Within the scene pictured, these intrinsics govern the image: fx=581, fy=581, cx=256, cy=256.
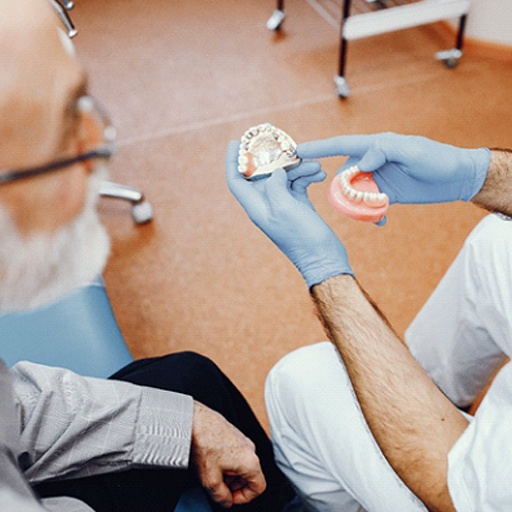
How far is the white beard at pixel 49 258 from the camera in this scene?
575 mm

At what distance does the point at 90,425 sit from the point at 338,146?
2.02 feet

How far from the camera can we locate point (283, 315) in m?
1.61

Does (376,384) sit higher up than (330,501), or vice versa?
(376,384)

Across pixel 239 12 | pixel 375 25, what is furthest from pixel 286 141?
pixel 239 12

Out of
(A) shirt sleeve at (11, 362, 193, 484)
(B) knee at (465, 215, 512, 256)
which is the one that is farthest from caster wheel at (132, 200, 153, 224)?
(B) knee at (465, 215, 512, 256)

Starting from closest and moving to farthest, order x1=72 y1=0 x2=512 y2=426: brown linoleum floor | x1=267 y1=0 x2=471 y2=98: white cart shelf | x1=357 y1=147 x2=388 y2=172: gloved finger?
x1=357 y1=147 x2=388 y2=172: gloved finger, x1=72 y1=0 x2=512 y2=426: brown linoleum floor, x1=267 y1=0 x2=471 y2=98: white cart shelf

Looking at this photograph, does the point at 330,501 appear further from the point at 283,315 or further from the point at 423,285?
the point at 423,285

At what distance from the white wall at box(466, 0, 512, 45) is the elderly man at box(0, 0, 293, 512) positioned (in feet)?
6.47

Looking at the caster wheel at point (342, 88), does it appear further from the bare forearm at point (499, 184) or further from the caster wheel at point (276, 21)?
the bare forearm at point (499, 184)

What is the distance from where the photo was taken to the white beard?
1.89 feet

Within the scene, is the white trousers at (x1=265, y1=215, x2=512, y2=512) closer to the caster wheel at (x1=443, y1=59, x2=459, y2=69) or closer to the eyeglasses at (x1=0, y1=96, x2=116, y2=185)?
the eyeglasses at (x1=0, y1=96, x2=116, y2=185)

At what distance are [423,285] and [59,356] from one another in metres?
1.02

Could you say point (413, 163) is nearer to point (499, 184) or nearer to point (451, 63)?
point (499, 184)

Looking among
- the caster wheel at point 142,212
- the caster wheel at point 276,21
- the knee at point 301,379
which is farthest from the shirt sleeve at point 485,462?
the caster wheel at point 276,21
